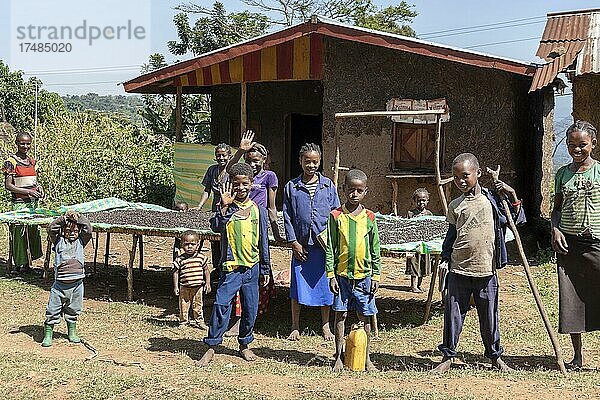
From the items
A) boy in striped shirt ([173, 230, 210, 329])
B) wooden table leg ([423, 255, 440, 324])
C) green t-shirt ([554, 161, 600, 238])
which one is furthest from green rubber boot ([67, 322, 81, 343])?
green t-shirt ([554, 161, 600, 238])

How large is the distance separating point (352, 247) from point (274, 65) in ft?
26.9

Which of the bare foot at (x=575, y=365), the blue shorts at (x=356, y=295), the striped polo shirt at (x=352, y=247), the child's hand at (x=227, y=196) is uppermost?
the child's hand at (x=227, y=196)

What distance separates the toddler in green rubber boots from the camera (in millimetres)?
6598

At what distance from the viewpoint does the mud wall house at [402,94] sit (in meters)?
12.1

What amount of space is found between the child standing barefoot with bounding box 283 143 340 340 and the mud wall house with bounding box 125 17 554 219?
18.2 ft

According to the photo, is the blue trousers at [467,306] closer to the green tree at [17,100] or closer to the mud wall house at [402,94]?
the mud wall house at [402,94]

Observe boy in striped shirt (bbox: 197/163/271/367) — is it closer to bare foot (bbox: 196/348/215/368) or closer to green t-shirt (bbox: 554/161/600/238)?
bare foot (bbox: 196/348/215/368)

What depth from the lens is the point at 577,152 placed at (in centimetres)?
563

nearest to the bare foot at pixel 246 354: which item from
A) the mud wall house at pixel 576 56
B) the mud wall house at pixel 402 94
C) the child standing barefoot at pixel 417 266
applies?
the child standing barefoot at pixel 417 266

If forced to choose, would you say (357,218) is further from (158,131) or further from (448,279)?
(158,131)

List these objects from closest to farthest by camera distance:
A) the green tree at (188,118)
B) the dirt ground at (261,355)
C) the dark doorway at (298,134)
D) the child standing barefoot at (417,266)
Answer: the dirt ground at (261,355) < the child standing barefoot at (417,266) < the dark doorway at (298,134) < the green tree at (188,118)

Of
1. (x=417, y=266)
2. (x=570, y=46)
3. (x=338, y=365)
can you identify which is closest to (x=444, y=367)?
(x=338, y=365)

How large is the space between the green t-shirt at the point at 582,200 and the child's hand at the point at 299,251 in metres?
2.17

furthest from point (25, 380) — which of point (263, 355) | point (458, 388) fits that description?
point (458, 388)
